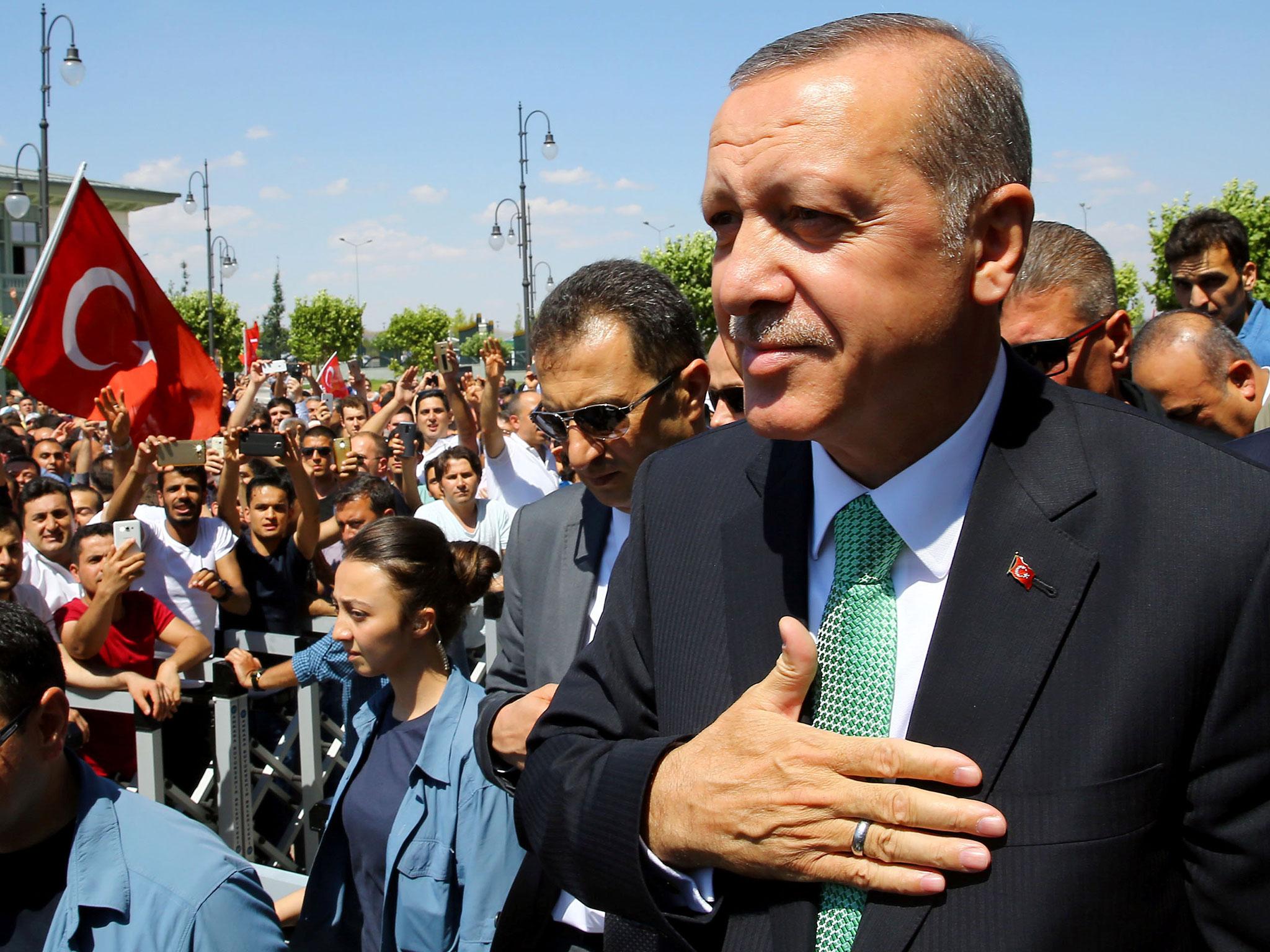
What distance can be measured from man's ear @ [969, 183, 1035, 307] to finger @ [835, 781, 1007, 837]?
1.92ft

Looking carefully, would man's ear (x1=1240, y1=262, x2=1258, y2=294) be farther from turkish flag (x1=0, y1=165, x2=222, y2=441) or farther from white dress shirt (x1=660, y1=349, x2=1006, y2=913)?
turkish flag (x1=0, y1=165, x2=222, y2=441)

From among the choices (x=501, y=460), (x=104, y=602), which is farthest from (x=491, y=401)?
(x=104, y=602)

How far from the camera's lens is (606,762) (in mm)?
1368

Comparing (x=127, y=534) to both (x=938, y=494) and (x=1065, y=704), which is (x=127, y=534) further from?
(x=1065, y=704)

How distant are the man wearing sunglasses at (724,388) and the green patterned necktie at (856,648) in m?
2.30

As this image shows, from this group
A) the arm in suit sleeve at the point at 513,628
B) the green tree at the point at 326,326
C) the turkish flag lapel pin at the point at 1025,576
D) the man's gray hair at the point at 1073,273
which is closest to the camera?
the turkish flag lapel pin at the point at 1025,576

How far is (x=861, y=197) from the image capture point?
1.25 metres

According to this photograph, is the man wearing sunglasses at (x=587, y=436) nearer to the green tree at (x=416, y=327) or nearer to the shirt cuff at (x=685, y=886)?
the shirt cuff at (x=685, y=886)

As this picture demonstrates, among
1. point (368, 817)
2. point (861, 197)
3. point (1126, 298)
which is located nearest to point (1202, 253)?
point (368, 817)

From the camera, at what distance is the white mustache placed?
1.27m

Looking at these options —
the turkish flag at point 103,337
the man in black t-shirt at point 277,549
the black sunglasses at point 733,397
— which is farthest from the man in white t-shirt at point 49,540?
the black sunglasses at point 733,397

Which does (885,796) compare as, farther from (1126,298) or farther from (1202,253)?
(1126,298)

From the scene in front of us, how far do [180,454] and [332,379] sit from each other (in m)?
13.3

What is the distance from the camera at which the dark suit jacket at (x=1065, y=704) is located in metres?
1.13
